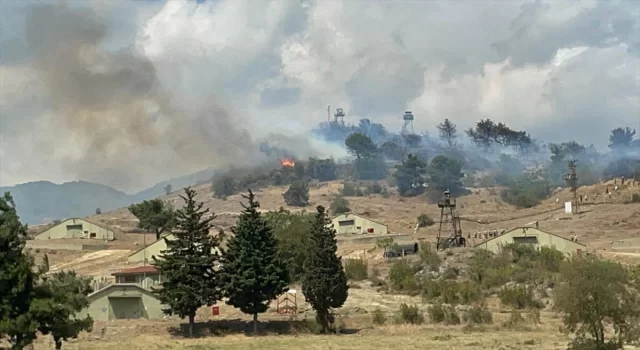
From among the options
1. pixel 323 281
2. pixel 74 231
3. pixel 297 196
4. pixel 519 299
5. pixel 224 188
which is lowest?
pixel 519 299

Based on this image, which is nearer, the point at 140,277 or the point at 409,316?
the point at 409,316

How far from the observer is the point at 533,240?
84.9 metres

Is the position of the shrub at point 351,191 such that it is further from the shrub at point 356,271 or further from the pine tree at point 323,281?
the pine tree at point 323,281

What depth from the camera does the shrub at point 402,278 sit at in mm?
70944

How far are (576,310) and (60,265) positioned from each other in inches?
2996

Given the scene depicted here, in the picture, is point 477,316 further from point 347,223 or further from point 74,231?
point 74,231

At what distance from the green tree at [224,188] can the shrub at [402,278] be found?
112 metres

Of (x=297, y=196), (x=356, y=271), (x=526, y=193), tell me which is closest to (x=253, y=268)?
(x=356, y=271)

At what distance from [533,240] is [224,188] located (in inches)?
4358

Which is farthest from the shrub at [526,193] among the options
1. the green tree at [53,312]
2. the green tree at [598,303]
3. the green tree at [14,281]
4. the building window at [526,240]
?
the green tree at [14,281]

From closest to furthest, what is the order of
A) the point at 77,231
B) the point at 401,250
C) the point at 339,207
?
the point at 401,250, the point at 77,231, the point at 339,207

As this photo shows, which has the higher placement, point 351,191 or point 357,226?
point 351,191

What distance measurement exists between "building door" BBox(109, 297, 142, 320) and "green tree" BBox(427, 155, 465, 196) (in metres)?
110

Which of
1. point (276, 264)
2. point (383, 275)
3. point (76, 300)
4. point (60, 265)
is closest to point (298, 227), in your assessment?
point (383, 275)
